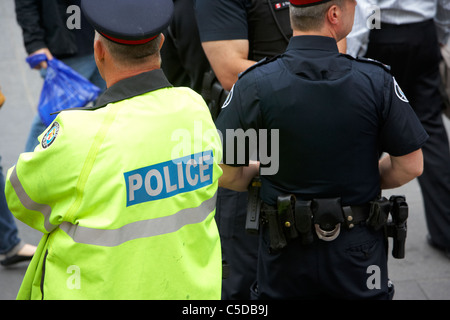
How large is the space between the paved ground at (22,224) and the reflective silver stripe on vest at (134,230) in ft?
7.09

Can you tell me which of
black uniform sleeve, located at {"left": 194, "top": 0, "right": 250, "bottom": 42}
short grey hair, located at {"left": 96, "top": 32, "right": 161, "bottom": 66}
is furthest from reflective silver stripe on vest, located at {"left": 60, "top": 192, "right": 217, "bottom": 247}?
black uniform sleeve, located at {"left": 194, "top": 0, "right": 250, "bottom": 42}

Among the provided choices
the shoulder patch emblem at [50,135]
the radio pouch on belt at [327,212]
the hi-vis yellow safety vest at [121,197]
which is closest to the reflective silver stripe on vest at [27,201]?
the hi-vis yellow safety vest at [121,197]

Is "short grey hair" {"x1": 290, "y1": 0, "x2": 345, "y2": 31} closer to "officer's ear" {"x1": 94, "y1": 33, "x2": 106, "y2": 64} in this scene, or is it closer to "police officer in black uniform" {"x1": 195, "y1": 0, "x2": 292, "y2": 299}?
"police officer in black uniform" {"x1": 195, "y1": 0, "x2": 292, "y2": 299}

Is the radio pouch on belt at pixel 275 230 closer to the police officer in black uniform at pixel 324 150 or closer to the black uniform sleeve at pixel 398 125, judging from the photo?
the police officer in black uniform at pixel 324 150

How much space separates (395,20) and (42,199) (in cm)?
249

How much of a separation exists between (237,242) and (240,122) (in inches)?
36.3

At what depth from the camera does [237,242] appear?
308 centimetres

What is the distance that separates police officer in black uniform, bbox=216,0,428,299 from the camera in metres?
2.24

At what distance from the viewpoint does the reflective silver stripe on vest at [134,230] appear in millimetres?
1628

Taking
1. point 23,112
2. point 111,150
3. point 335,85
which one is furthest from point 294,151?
point 23,112

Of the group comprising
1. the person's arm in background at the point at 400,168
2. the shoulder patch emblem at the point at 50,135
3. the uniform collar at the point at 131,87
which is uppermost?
the uniform collar at the point at 131,87

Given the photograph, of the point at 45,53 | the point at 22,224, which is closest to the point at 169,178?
the point at 45,53

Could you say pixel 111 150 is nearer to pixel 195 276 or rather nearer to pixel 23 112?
pixel 195 276

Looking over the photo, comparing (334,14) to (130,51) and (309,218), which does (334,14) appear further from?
(130,51)
